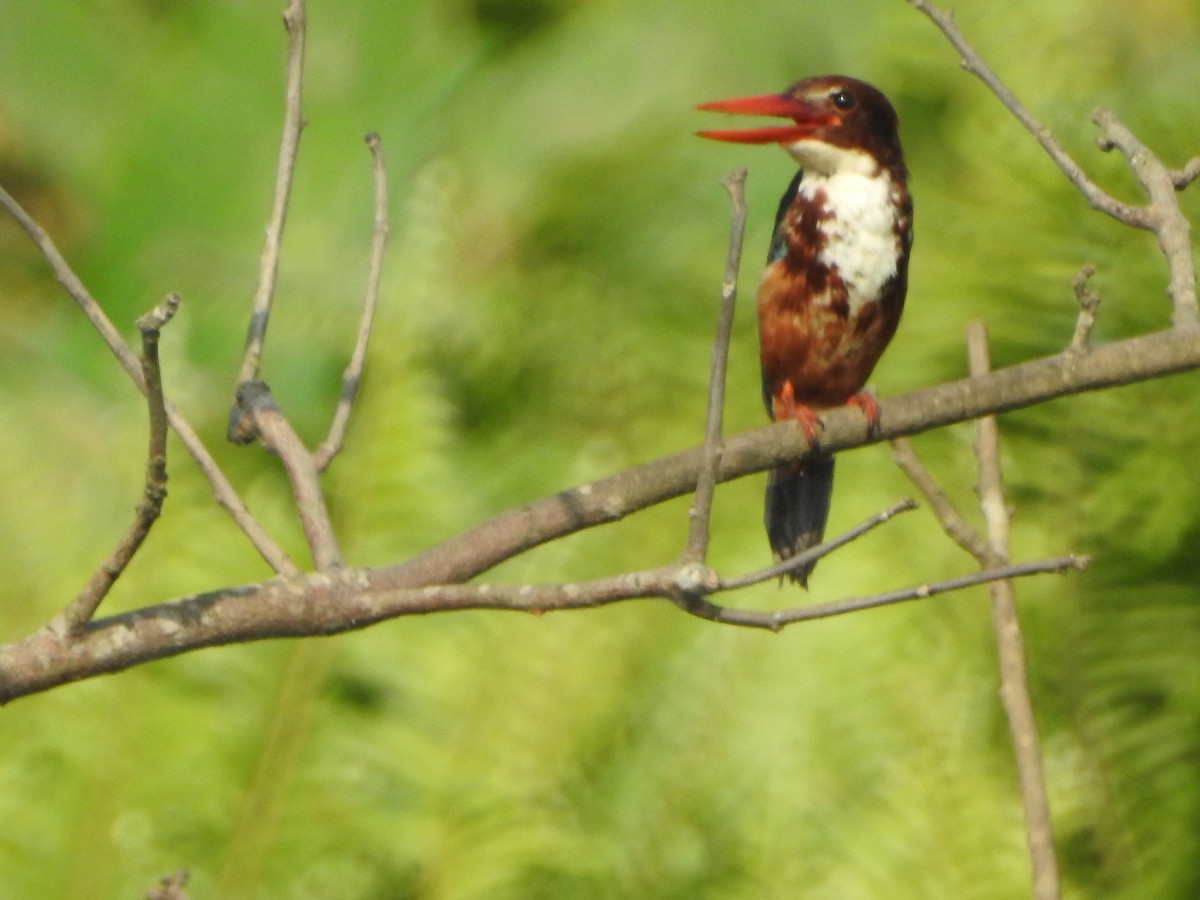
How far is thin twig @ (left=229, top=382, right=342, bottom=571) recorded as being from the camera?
1801 mm

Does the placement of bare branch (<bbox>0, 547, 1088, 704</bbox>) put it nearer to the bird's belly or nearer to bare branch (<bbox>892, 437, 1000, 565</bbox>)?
bare branch (<bbox>892, 437, 1000, 565</bbox>)

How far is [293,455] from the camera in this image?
76.8 inches

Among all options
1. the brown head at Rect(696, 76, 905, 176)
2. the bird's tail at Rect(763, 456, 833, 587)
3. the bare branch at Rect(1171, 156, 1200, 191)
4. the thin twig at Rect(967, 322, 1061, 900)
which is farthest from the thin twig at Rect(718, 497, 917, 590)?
the bird's tail at Rect(763, 456, 833, 587)

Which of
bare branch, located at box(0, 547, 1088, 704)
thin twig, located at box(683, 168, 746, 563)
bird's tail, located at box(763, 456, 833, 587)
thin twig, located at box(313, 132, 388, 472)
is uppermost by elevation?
bird's tail, located at box(763, 456, 833, 587)

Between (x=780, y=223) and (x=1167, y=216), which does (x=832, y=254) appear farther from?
(x=1167, y=216)

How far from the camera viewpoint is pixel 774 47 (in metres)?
5.64

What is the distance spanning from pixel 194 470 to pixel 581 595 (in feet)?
7.21

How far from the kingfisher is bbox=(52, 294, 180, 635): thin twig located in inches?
60.4

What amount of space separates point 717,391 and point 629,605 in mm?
1948

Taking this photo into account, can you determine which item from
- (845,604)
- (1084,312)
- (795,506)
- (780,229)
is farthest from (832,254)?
(845,604)

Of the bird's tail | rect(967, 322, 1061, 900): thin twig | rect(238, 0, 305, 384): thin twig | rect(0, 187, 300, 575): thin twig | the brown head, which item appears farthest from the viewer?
the bird's tail

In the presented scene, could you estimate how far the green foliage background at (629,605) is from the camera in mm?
3230

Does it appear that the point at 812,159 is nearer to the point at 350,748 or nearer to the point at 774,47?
the point at 350,748

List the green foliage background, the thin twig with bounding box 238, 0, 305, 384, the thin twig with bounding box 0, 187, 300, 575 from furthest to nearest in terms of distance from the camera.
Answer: the green foliage background, the thin twig with bounding box 238, 0, 305, 384, the thin twig with bounding box 0, 187, 300, 575
